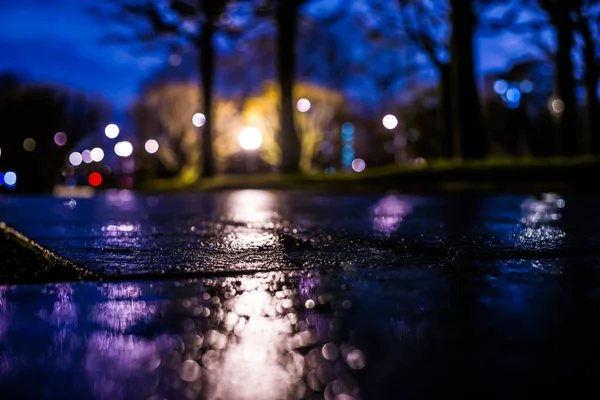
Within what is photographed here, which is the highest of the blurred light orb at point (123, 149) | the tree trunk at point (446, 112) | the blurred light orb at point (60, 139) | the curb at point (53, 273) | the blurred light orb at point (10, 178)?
the blurred light orb at point (60, 139)

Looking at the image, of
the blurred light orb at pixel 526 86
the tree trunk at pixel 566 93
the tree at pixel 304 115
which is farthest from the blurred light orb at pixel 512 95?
the tree trunk at pixel 566 93

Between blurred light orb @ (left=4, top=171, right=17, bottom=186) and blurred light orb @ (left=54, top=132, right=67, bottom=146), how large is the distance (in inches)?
1374

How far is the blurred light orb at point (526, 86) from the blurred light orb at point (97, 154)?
39.5m

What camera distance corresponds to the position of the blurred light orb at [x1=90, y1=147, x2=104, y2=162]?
72562 millimetres

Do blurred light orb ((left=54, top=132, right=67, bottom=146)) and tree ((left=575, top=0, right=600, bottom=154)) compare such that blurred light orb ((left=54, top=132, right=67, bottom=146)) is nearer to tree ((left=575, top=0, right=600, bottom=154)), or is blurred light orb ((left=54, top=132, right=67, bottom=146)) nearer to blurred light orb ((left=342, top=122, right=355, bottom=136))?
blurred light orb ((left=342, top=122, right=355, bottom=136))

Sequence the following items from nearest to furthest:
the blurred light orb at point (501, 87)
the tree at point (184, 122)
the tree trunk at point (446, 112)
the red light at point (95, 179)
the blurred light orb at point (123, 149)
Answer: the tree trunk at point (446, 112) → the red light at point (95, 179) → the blurred light orb at point (501, 87) → the tree at point (184, 122) → the blurred light orb at point (123, 149)

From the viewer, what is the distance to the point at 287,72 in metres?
26.1

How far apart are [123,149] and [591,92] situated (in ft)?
162

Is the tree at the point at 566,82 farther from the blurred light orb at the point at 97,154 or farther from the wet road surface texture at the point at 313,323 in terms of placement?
the blurred light orb at the point at 97,154

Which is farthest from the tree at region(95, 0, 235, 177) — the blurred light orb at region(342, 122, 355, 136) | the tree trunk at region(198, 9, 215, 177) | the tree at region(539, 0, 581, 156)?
the blurred light orb at region(342, 122, 355, 136)

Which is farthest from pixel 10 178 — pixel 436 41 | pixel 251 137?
pixel 251 137

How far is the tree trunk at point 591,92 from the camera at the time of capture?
2727 centimetres

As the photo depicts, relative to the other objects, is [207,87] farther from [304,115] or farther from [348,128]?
[348,128]

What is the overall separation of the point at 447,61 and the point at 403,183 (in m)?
11.0
